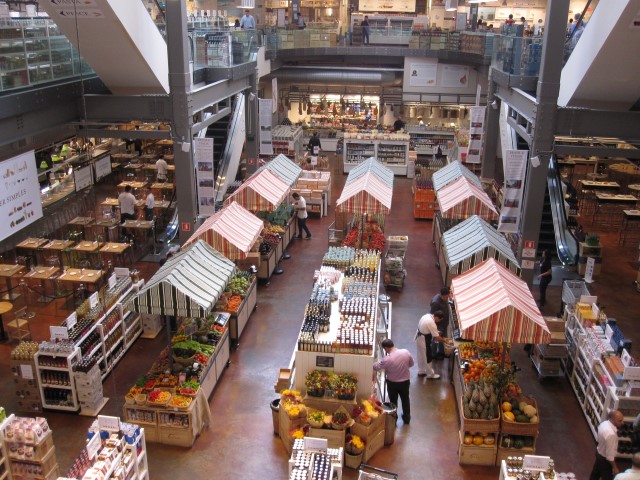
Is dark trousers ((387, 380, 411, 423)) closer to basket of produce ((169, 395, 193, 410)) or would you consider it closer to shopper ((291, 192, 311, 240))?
basket of produce ((169, 395, 193, 410))

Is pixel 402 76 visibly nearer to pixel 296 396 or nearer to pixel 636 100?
pixel 636 100

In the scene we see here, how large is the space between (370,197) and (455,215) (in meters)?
2.16

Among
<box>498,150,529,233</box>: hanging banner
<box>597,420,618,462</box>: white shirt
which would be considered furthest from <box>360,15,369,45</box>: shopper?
<box>597,420,618,462</box>: white shirt

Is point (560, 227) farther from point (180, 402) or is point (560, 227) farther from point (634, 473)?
point (180, 402)

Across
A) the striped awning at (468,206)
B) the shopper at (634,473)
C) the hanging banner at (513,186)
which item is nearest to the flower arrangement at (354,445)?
the shopper at (634,473)

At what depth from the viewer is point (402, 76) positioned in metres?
29.8

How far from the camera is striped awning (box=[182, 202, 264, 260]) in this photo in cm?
1226

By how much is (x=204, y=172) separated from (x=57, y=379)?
5.75 m

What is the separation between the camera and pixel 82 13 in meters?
10.5

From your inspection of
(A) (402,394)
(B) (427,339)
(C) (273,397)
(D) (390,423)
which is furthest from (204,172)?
(D) (390,423)

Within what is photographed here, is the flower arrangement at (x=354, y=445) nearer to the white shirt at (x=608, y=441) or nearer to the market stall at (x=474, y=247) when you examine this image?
the white shirt at (x=608, y=441)

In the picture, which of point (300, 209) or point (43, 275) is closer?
point (43, 275)

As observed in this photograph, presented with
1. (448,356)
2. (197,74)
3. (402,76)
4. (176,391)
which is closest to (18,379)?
(176,391)

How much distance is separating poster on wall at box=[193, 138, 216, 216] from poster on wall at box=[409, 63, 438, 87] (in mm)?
17168
